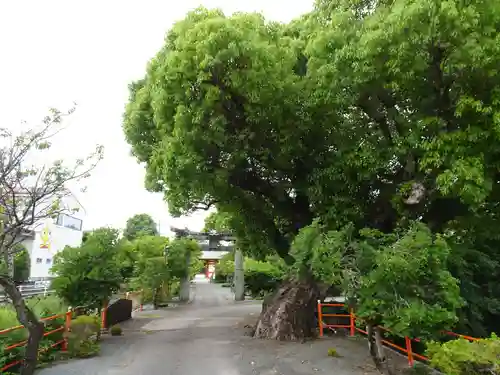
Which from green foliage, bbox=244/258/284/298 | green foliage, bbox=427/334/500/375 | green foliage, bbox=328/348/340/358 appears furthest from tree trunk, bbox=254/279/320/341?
green foliage, bbox=244/258/284/298

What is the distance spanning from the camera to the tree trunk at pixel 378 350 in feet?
27.5

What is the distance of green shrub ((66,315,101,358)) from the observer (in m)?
10.5

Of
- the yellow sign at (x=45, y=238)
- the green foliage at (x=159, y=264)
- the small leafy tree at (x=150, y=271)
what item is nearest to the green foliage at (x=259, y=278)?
the green foliage at (x=159, y=264)

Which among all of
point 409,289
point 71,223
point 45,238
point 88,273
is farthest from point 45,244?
point 409,289

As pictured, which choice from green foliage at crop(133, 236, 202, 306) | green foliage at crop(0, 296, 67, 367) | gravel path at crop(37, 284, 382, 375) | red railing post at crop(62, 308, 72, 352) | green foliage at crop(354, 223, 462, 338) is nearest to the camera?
green foliage at crop(354, 223, 462, 338)

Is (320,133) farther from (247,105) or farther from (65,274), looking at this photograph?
(65,274)

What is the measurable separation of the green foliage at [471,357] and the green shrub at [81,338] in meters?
8.18

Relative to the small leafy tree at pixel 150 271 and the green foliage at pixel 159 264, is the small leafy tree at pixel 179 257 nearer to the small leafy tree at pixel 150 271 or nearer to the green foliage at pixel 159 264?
the green foliage at pixel 159 264

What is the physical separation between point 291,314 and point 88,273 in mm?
6404

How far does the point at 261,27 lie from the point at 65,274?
9.20 meters

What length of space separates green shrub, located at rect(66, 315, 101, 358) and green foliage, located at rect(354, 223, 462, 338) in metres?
6.94

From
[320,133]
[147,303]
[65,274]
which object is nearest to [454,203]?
[320,133]

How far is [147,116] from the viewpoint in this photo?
12.9m

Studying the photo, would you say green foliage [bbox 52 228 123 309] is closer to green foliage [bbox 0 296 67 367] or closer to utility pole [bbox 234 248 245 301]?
green foliage [bbox 0 296 67 367]
